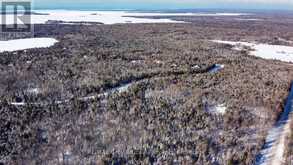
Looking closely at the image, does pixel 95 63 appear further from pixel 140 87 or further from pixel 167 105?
pixel 167 105

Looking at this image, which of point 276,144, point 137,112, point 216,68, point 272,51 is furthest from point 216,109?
point 272,51

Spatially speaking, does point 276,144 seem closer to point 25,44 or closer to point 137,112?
point 137,112

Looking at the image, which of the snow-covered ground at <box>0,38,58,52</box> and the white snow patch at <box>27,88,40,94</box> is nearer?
the white snow patch at <box>27,88,40,94</box>

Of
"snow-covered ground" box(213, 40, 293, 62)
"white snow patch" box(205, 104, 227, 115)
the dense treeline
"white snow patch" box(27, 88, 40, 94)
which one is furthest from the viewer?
"snow-covered ground" box(213, 40, 293, 62)

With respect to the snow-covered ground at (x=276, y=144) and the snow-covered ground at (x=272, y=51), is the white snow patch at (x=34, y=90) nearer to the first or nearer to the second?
the snow-covered ground at (x=276, y=144)

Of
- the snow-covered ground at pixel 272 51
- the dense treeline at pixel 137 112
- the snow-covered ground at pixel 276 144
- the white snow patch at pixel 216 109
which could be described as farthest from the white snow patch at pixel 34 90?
the snow-covered ground at pixel 272 51

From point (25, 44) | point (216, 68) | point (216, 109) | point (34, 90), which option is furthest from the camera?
point (25, 44)

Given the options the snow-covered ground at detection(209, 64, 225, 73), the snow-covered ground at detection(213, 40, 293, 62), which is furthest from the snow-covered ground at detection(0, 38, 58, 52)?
the snow-covered ground at detection(213, 40, 293, 62)

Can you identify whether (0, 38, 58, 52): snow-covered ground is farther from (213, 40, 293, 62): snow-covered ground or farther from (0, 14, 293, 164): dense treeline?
(213, 40, 293, 62): snow-covered ground
